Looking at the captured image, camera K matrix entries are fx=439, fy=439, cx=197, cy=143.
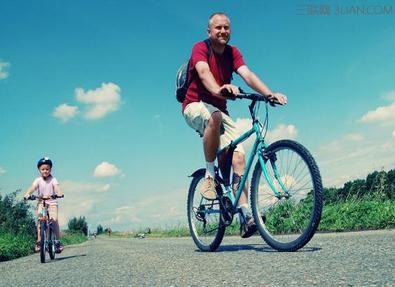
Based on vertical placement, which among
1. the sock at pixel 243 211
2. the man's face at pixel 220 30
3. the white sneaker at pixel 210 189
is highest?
the man's face at pixel 220 30

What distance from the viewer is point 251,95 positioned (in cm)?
442

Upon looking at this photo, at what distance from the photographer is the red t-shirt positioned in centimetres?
492

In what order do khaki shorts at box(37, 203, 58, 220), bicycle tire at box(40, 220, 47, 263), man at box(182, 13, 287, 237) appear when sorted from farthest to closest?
khaki shorts at box(37, 203, 58, 220), bicycle tire at box(40, 220, 47, 263), man at box(182, 13, 287, 237)

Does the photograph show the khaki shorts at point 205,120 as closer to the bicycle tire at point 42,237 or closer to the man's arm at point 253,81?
the man's arm at point 253,81

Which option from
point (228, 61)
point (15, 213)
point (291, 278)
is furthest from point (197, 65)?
point (15, 213)

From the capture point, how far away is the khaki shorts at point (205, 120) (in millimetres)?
4859

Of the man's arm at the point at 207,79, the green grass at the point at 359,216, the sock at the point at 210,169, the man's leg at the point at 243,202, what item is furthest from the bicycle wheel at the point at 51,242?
the man's arm at the point at 207,79

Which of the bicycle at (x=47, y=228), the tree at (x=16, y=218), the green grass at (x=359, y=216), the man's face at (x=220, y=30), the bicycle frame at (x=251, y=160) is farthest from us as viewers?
the tree at (x=16, y=218)

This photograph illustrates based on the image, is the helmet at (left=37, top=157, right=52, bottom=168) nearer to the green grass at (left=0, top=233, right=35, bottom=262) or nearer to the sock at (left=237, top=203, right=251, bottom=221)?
the green grass at (left=0, top=233, right=35, bottom=262)

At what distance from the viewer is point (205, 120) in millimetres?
4848

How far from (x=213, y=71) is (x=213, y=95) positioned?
40 centimetres

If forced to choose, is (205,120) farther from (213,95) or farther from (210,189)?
(210,189)

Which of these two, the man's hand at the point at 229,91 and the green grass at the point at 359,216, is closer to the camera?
the man's hand at the point at 229,91

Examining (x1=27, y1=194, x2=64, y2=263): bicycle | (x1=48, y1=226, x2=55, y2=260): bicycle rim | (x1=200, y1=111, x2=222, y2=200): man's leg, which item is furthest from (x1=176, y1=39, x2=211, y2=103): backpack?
(x1=48, y1=226, x2=55, y2=260): bicycle rim
